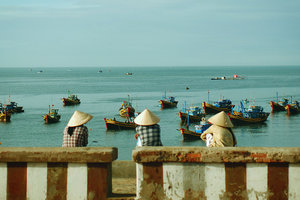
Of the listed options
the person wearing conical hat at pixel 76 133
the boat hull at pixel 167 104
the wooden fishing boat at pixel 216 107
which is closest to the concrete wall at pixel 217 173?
the person wearing conical hat at pixel 76 133

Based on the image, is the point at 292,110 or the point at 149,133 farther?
the point at 292,110

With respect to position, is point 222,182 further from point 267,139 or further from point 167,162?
point 267,139

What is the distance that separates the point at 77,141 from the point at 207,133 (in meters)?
1.60

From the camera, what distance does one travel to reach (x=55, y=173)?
3.49 meters

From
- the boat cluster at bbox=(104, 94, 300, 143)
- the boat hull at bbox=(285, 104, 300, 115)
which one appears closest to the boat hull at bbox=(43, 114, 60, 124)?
the boat cluster at bbox=(104, 94, 300, 143)

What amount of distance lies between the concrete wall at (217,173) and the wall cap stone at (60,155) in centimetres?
25

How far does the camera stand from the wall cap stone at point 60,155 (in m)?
3.43

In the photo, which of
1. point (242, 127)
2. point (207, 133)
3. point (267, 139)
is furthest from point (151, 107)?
point (207, 133)

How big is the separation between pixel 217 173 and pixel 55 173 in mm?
1297

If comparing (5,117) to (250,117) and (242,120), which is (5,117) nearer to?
(242,120)

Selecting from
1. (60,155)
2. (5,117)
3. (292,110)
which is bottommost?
(5,117)

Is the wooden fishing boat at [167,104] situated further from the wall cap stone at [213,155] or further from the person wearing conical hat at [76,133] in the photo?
the wall cap stone at [213,155]

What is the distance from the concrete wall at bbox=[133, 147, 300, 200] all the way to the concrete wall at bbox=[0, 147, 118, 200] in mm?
304

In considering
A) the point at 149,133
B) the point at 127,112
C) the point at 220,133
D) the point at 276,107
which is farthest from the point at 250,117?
the point at 149,133
